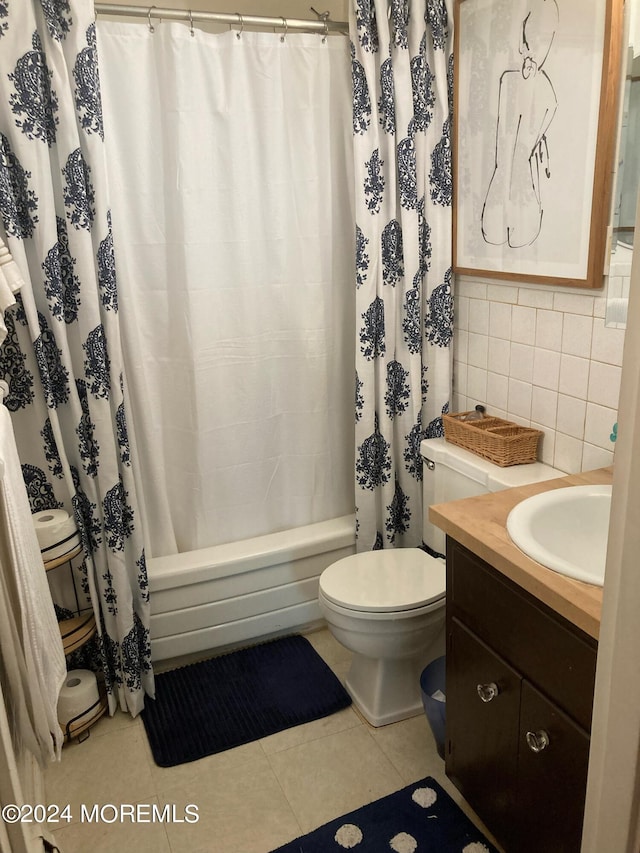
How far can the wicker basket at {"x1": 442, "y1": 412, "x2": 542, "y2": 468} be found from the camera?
202 centimetres

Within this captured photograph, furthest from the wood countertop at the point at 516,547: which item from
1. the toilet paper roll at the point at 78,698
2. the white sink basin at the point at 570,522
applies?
the toilet paper roll at the point at 78,698

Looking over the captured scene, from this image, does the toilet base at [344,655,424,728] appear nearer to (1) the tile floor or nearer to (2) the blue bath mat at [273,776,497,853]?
(1) the tile floor

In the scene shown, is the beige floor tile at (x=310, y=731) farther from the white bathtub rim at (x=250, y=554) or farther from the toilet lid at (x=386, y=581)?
the white bathtub rim at (x=250, y=554)

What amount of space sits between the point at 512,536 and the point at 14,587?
1024mm

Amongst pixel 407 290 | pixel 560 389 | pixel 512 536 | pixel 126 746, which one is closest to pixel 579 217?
pixel 560 389

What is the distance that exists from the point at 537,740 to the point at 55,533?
137 cm

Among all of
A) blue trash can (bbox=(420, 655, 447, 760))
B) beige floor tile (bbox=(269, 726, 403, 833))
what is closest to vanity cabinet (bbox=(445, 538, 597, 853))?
blue trash can (bbox=(420, 655, 447, 760))

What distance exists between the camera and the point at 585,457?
191 cm

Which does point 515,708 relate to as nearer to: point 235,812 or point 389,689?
point 389,689

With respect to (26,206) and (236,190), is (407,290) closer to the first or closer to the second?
(236,190)

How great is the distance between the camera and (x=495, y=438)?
203 cm

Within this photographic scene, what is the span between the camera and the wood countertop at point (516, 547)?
1.18 m

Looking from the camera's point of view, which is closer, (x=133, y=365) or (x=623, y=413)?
(x=623, y=413)

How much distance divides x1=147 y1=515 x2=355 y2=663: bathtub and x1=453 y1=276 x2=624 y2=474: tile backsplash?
2.52 ft
